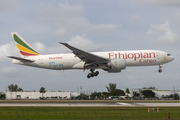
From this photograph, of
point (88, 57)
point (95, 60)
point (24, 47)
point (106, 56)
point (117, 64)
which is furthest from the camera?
point (24, 47)

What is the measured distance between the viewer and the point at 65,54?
152 ft

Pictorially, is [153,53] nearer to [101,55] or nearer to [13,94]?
[101,55]

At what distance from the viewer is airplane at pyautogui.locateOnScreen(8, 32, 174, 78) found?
42.6 m

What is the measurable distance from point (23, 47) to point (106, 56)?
60.9 ft

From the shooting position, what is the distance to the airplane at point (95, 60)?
140 ft

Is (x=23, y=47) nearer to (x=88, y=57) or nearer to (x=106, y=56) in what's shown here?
(x=88, y=57)

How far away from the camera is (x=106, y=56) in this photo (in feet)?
145

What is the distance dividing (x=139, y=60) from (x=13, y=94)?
237 ft
